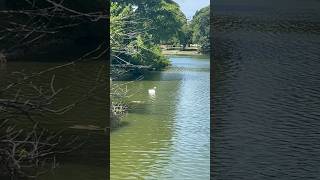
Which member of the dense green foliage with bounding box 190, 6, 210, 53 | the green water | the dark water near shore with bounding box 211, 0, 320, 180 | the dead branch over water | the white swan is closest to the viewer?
the dead branch over water

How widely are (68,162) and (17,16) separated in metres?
0.77

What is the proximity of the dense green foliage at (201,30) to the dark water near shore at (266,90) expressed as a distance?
0.14 m

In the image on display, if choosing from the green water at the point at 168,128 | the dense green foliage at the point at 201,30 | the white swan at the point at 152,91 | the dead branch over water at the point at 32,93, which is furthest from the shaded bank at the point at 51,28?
the white swan at the point at 152,91

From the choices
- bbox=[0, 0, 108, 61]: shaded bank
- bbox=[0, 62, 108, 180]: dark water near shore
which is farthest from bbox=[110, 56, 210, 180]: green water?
bbox=[0, 0, 108, 61]: shaded bank

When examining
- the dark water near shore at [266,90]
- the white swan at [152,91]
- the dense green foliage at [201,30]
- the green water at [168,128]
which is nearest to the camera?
the green water at [168,128]

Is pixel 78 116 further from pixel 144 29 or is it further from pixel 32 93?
pixel 144 29

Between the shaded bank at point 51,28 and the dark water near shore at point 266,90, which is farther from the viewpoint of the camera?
the dark water near shore at point 266,90

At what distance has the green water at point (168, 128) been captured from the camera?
4227 millimetres

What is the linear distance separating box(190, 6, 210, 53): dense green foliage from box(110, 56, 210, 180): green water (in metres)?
0.13

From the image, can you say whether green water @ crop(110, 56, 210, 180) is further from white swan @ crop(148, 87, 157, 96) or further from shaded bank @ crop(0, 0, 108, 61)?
shaded bank @ crop(0, 0, 108, 61)

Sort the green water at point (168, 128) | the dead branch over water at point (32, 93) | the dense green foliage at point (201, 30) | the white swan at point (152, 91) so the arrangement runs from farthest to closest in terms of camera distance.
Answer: the white swan at point (152, 91)
the dense green foliage at point (201, 30)
the green water at point (168, 128)
the dead branch over water at point (32, 93)

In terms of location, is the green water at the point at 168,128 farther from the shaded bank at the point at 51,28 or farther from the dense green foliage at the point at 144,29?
the shaded bank at the point at 51,28

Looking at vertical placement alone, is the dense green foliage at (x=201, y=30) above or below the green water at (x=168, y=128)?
above

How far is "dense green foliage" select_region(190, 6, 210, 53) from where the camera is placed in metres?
4.53
